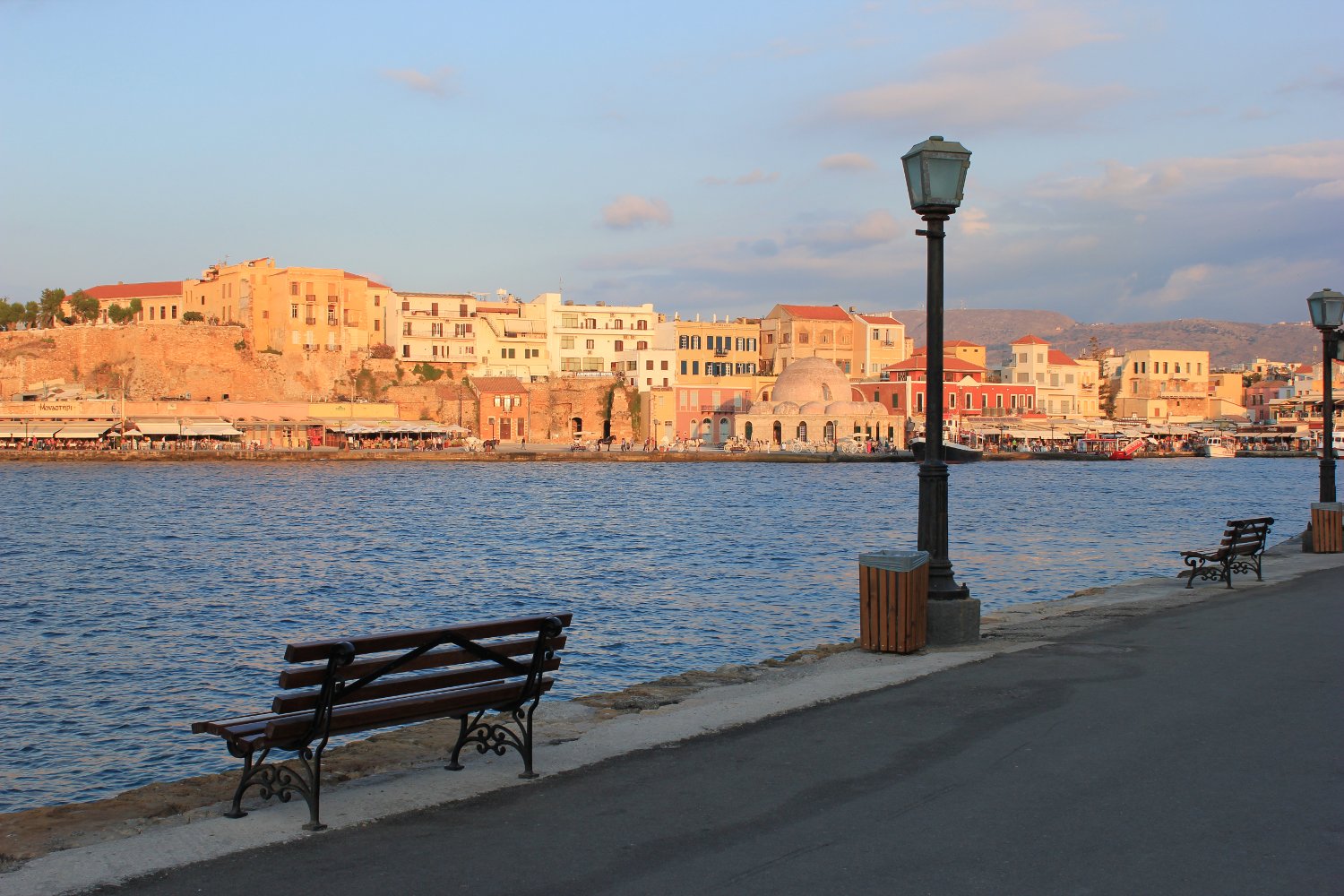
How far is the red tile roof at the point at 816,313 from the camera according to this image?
344 ft

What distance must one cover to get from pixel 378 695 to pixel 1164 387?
5348 inches

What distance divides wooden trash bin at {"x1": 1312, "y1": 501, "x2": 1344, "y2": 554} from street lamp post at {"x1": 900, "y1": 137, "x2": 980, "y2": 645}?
12292 mm

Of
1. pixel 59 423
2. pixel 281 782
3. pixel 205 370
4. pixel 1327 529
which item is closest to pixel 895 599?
pixel 281 782

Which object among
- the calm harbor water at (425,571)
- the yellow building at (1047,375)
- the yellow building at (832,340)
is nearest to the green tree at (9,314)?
the calm harbor water at (425,571)

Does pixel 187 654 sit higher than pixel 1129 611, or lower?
lower

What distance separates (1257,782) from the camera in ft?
20.6

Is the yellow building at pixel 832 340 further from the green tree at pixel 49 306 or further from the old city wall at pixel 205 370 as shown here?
the green tree at pixel 49 306

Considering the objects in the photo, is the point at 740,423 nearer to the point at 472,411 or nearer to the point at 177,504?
the point at 472,411

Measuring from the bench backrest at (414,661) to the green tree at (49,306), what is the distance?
357 ft

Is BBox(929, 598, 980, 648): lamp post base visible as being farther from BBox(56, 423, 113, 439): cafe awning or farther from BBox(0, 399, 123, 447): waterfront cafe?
BBox(56, 423, 113, 439): cafe awning

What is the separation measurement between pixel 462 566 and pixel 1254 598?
17898 millimetres

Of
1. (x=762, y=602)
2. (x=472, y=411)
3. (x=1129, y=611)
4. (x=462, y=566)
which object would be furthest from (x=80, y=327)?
(x=1129, y=611)

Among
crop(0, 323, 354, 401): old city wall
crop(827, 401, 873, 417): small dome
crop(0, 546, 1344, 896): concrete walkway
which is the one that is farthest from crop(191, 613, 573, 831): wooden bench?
crop(0, 323, 354, 401): old city wall

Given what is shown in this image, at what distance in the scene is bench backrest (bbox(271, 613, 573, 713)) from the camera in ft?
19.4
